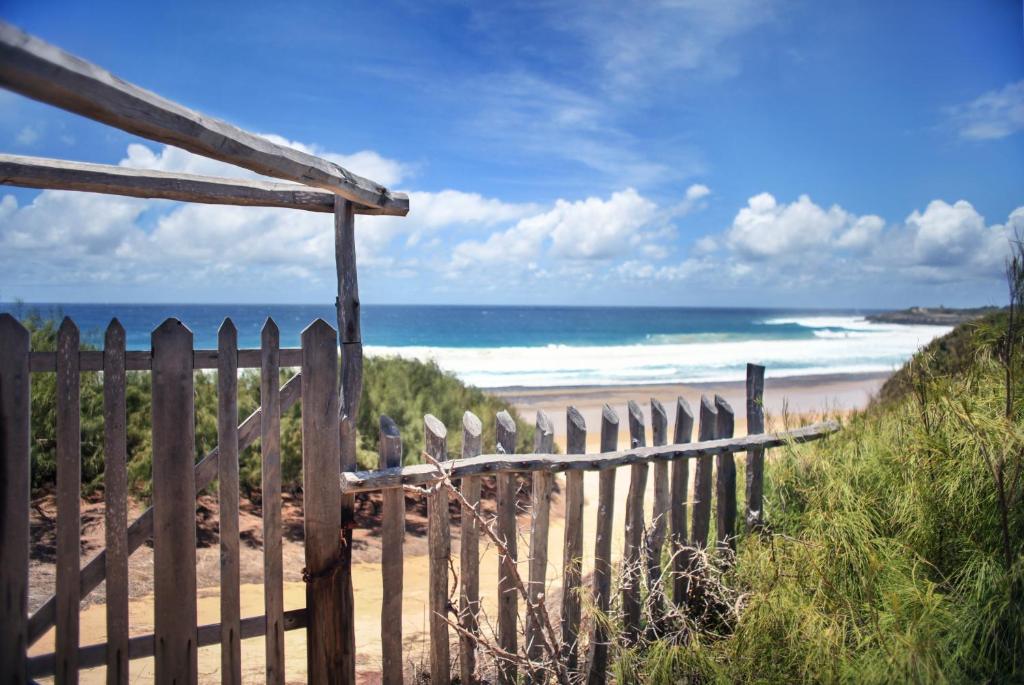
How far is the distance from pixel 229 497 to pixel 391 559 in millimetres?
850

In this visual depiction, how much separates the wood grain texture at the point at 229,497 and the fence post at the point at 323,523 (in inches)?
12.4

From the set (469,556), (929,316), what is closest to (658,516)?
(469,556)

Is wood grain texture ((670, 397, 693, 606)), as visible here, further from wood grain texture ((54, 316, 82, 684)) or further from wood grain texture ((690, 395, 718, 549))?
wood grain texture ((54, 316, 82, 684))

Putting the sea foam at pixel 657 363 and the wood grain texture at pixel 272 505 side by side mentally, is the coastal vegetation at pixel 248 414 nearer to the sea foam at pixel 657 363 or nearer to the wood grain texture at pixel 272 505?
the wood grain texture at pixel 272 505

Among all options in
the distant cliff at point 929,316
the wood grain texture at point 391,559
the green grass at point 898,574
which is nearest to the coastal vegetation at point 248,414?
the wood grain texture at point 391,559

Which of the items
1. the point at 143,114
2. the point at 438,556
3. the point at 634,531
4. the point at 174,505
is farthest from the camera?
the point at 634,531

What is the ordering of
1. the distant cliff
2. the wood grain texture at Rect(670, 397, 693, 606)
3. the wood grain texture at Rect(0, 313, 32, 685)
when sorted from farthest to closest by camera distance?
the distant cliff
the wood grain texture at Rect(670, 397, 693, 606)
the wood grain texture at Rect(0, 313, 32, 685)

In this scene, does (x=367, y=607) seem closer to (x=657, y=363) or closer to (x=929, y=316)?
(x=657, y=363)

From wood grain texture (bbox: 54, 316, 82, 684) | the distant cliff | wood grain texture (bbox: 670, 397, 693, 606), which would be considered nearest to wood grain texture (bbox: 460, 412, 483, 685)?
wood grain texture (bbox: 670, 397, 693, 606)

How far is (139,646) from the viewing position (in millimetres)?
2949

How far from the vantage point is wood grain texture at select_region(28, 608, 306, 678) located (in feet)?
9.10

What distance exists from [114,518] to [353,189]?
1758mm

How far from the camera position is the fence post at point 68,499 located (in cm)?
271

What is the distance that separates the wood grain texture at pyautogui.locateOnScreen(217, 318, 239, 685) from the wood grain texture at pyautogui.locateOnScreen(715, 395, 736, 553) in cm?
304
